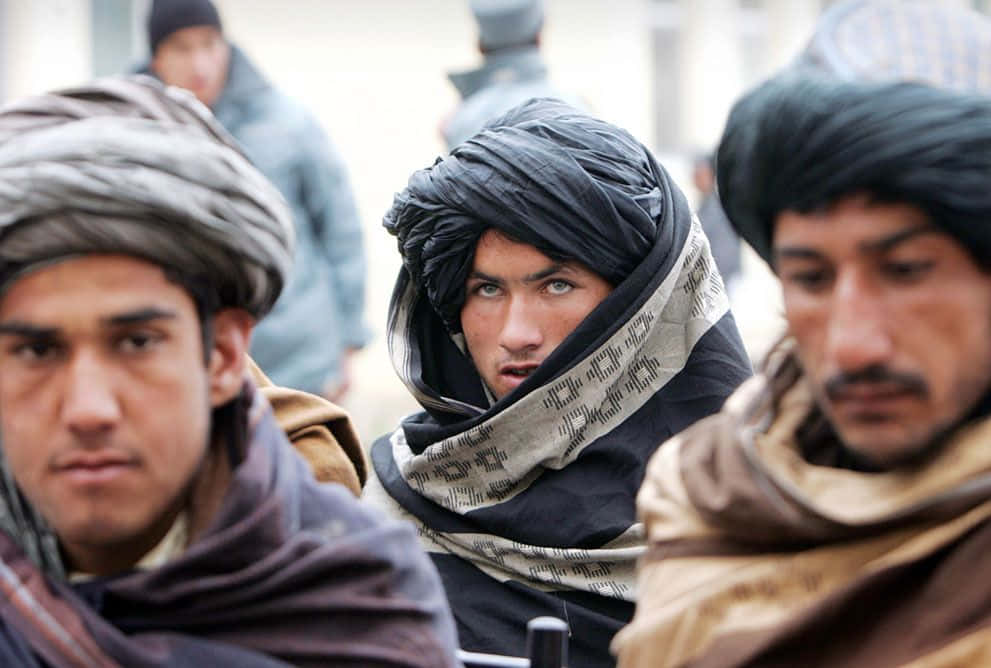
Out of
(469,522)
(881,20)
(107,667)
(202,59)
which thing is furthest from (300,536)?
(202,59)

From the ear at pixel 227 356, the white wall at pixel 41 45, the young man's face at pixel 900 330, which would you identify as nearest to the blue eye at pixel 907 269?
the young man's face at pixel 900 330

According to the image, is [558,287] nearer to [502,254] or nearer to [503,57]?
[502,254]

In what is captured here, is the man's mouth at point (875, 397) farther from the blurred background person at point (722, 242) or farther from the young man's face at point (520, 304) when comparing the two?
the blurred background person at point (722, 242)

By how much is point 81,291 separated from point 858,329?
1.17m

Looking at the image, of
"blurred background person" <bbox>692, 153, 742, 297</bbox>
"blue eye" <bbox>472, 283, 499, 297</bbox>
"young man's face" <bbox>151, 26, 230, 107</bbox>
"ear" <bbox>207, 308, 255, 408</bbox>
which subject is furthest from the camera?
"blurred background person" <bbox>692, 153, 742, 297</bbox>

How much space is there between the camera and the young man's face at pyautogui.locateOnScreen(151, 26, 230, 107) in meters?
7.61

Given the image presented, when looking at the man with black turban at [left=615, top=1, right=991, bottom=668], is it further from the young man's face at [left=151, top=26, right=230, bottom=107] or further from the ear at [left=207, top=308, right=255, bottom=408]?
the young man's face at [left=151, top=26, right=230, bottom=107]

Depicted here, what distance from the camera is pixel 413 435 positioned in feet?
15.4

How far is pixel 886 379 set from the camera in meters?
2.69

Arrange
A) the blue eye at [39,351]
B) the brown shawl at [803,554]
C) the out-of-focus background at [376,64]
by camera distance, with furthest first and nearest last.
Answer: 1. the out-of-focus background at [376,64]
2. the blue eye at [39,351]
3. the brown shawl at [803,554]

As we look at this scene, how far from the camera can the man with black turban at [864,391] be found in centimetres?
268

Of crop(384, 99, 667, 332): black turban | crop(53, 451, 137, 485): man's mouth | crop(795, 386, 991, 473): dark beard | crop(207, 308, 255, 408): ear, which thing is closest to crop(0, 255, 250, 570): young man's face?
crop(53, 451, 137, 485): man's mouth

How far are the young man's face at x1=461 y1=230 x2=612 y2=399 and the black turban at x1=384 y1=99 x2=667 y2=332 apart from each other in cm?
3

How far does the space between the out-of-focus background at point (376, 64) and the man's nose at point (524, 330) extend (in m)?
8.17
